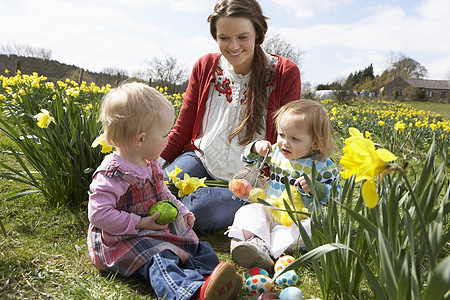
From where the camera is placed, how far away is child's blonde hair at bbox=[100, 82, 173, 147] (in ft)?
5.20

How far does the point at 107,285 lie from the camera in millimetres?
1508

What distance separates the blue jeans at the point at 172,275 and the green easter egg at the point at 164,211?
148mm

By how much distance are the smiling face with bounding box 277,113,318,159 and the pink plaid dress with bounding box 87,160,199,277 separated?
2.49 feet

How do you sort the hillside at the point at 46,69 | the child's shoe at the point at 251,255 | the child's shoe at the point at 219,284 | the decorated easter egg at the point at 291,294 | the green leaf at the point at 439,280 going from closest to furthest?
the green leaf at the point at 439,280 < the child's shoe at the point at 219,284 < the decorated easter egg at the point at 291,294 < the child's shoe at the point at 251,255 < the hillside at the point at 46,69

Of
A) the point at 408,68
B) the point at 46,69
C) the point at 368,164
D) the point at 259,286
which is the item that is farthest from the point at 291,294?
the point at 408,68

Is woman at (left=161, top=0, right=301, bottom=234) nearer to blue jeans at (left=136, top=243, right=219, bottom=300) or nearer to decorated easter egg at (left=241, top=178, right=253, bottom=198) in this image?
decorated easter egg at (left=241, top=178, right=253, bottom=198)

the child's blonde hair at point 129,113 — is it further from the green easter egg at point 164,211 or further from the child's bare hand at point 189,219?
the child's bare hand at point 189,219

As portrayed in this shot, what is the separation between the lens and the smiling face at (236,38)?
→ 2.35m

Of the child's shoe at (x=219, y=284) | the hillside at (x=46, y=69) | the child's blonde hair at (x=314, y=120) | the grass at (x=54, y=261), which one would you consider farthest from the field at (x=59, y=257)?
the hillside at (x=46, y=69)

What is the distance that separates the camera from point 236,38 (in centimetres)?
238

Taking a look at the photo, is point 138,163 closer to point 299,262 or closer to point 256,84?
point 299,262

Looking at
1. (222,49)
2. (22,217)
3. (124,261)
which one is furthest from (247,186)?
(22,217)

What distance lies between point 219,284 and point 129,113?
0.86m

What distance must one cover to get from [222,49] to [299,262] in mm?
1863
